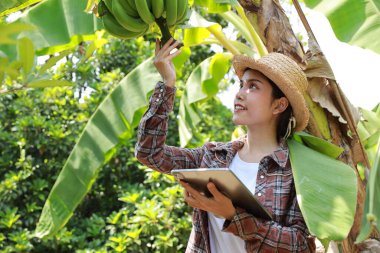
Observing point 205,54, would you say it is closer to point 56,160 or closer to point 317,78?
point 56,160

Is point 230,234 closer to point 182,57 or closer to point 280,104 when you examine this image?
point 280,104

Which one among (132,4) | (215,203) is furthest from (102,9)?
(215,203)

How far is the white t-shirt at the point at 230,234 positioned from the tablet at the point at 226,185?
0.13 meters

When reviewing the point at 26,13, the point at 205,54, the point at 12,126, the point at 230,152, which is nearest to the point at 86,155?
the point at 26,13

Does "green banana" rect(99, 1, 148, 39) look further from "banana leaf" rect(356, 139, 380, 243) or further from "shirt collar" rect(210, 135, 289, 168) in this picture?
"banana leaf" rect(356, 139, 380, 243)

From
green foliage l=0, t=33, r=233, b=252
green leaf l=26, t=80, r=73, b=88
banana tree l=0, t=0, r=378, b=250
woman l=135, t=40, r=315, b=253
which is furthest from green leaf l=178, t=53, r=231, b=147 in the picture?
green leaf l=26, t=80, r=73, b=88

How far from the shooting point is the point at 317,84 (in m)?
2.12

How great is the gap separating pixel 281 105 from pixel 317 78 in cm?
29

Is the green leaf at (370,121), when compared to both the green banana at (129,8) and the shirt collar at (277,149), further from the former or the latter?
the green banana at (129,8)

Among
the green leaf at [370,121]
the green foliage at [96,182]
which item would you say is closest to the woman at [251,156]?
the green leaf at [370,121]

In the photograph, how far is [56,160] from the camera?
13.2ft

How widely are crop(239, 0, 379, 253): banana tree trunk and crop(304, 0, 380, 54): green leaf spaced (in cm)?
40

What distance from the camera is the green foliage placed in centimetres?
356

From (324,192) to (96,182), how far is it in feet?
8.22
